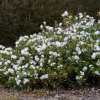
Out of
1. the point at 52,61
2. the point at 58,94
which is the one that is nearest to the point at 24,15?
the point at 52,61

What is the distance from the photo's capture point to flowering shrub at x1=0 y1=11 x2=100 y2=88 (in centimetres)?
412

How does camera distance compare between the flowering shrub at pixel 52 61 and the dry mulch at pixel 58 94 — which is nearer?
the dry mulch at pixel 58 94

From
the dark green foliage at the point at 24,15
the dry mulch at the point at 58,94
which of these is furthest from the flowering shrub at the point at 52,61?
the dark green foliage at the point at 24,15

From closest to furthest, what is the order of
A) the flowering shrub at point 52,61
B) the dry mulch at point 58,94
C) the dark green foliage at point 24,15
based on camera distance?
the dry mulch at point 58,94 < the flowering shrub at point 52,61 < the dark green foliage at point 24,15

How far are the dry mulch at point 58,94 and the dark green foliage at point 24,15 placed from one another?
10.1ft

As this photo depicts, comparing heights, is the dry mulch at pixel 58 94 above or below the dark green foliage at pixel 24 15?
below

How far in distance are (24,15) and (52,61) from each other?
3.34 m

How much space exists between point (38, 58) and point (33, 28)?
3.03 m

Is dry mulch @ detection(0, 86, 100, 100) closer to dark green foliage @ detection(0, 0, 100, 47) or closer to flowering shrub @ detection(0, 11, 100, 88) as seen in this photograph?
flowering shrub @ detection(0, 11, 100, 88)

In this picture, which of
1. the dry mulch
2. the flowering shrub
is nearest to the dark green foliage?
the flowering shrub

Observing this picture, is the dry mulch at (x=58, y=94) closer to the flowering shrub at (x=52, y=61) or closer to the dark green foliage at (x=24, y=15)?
the flowering shrub at (x=52, y=61)

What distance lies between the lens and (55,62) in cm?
429

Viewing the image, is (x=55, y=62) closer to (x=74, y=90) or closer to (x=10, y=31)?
(x=74, y=90)

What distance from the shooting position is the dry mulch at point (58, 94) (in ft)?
12.5
